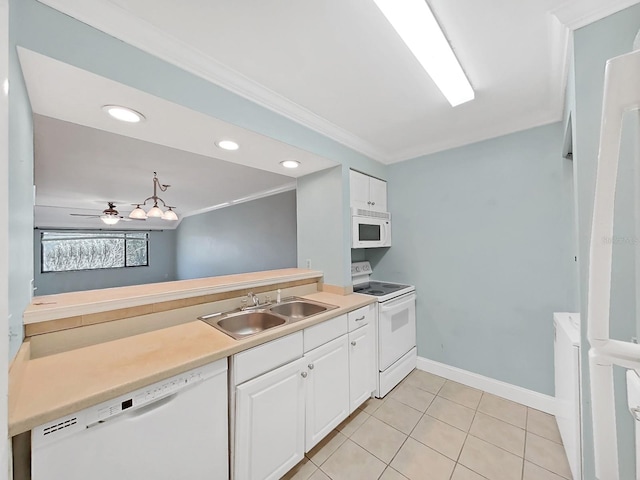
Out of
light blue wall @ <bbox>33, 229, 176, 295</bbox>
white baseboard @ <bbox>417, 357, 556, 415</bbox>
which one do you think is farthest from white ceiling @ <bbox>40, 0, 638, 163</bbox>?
light blue wall @ <bbox>33, 229, 176, 295</bbox>

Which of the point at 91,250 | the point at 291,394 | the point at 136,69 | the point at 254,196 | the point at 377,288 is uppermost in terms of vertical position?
the point at 254,196

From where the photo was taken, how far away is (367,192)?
265 cm

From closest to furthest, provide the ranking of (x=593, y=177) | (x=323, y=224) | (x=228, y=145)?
(x=593, y=177) → (x=228, y=145) → (x=323, y=224)

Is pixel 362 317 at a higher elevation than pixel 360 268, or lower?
lower

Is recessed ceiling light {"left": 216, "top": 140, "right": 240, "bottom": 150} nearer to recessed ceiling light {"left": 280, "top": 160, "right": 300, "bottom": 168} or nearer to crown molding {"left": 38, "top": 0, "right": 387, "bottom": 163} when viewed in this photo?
crown molding {"left": 38, "top": 0, "right": 387, "bottom": 163}

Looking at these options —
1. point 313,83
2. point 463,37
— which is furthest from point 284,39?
point 463,37

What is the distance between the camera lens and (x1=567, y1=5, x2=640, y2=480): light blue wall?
104 centimetres

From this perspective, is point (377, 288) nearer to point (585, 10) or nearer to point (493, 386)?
point (493, 386)

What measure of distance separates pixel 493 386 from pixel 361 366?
1286 mm

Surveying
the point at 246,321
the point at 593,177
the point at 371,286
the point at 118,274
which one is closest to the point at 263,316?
the point at 246,321

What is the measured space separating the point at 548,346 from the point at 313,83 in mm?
2695

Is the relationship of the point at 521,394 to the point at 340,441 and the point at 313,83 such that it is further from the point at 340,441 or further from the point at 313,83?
the point at 313,83

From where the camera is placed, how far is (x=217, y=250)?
20.5ft

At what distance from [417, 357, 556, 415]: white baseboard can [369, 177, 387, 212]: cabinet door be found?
1.71 m
